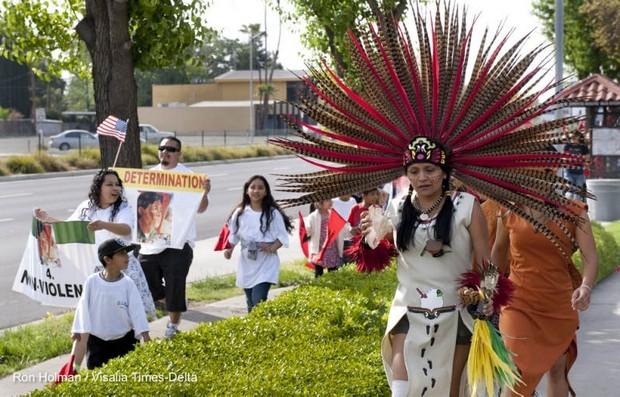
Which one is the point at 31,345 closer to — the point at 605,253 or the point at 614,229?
the point at 605,253

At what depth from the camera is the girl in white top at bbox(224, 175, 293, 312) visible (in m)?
9.38

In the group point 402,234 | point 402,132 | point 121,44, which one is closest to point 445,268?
point 402,234

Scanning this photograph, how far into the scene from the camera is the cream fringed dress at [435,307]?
5.15 meters

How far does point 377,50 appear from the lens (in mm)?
5352

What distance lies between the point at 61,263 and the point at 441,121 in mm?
4443

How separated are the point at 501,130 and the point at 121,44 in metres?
6.29

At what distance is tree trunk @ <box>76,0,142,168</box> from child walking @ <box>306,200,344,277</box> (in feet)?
7.05

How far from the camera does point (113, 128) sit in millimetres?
10273

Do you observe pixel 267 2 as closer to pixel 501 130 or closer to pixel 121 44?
pixel 121 44

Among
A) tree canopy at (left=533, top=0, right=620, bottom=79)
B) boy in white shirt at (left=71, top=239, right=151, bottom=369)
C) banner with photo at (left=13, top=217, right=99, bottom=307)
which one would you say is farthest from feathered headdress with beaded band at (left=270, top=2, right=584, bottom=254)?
tree canopy at (left=533, top=0, right=620, bottom=79)

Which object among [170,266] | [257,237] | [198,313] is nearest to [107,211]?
[170,266]

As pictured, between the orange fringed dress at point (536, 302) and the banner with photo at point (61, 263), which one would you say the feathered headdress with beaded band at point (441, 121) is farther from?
the banner with photo at point (61, 263)

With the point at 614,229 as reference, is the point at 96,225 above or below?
above

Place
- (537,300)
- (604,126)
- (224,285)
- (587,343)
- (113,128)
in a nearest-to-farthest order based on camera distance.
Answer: (537,300) < (587,343) < (113,128) < (224,285) < (604,126)
